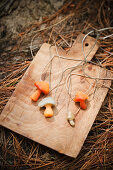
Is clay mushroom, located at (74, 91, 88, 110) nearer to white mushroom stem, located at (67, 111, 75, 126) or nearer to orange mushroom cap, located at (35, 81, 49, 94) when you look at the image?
white mushroom stem, located at (67, 111, 75, 126)

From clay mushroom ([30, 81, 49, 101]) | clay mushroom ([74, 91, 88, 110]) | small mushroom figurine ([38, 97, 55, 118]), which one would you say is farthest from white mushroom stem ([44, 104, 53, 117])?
clay mushroom ([74, 91, 88, 110])

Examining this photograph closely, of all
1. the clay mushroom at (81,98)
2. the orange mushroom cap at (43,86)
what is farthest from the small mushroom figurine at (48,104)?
the clay mushroom at (81,98)

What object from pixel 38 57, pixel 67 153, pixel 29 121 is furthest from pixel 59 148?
pixel 38 57

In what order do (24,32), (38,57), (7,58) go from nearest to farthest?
(38,57), (7,58), (24,32)

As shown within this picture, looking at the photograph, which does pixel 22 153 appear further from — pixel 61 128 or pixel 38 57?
pixel 38 57

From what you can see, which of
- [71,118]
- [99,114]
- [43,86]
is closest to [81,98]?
[71,118]

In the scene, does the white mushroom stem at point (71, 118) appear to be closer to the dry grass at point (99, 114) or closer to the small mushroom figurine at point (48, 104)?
the small mushroom figurine at point (48, 104)

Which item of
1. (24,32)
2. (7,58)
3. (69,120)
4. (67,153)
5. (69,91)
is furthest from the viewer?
(24,32)
